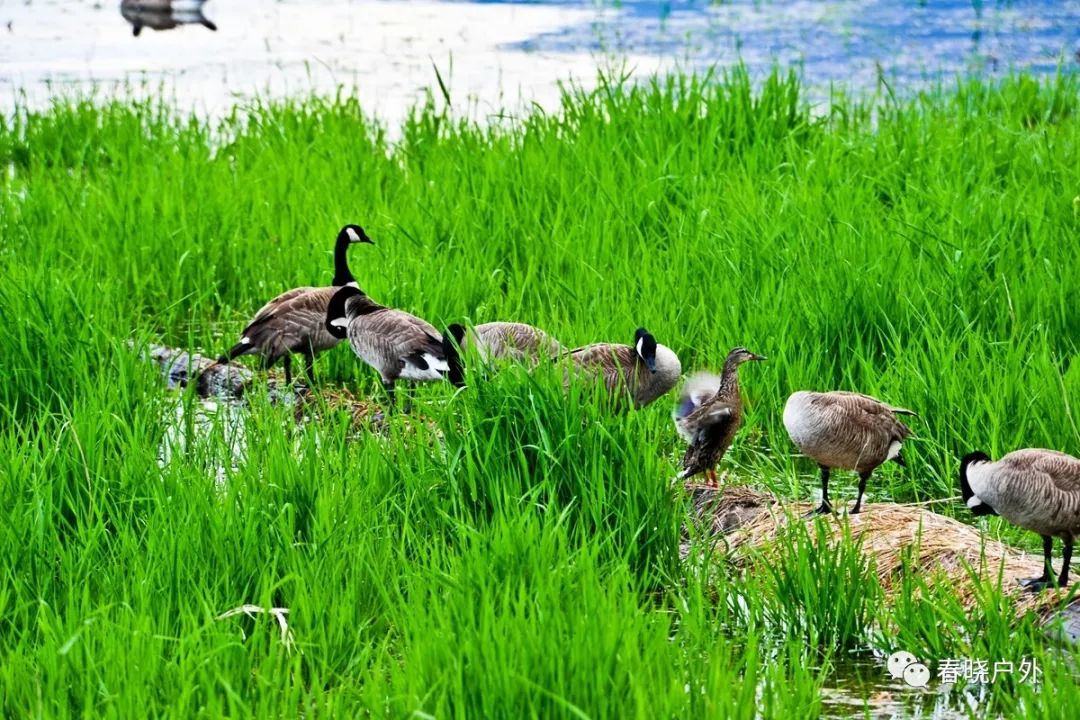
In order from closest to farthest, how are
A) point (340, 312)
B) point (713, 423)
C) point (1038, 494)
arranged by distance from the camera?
1. point (1038, 494)
2. point (713, 423)
3. point (340, 312)

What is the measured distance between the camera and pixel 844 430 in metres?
5.66

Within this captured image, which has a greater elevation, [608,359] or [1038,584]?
[608,359]

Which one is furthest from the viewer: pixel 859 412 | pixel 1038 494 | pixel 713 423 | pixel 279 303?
pixel 279 303

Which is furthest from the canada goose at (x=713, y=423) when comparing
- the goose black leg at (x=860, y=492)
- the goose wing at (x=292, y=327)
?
the goose wing at (x=292, y=327)

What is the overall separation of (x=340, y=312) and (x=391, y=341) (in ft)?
2.16

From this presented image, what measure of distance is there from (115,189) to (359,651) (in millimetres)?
6122

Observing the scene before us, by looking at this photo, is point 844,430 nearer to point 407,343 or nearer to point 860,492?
point 860,492

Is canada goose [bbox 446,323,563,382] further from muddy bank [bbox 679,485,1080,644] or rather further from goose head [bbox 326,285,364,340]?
muddy bank [bbox 679,485,1080,644]

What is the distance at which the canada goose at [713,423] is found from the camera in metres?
6.08

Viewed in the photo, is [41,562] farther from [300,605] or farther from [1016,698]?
[1016,698]

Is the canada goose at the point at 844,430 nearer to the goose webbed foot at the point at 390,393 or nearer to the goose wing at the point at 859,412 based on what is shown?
the goose wing at the point at 859,412

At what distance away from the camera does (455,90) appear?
45.4ft

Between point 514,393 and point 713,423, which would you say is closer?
point 514,393

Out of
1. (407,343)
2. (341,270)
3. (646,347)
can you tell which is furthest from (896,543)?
(341,270)
